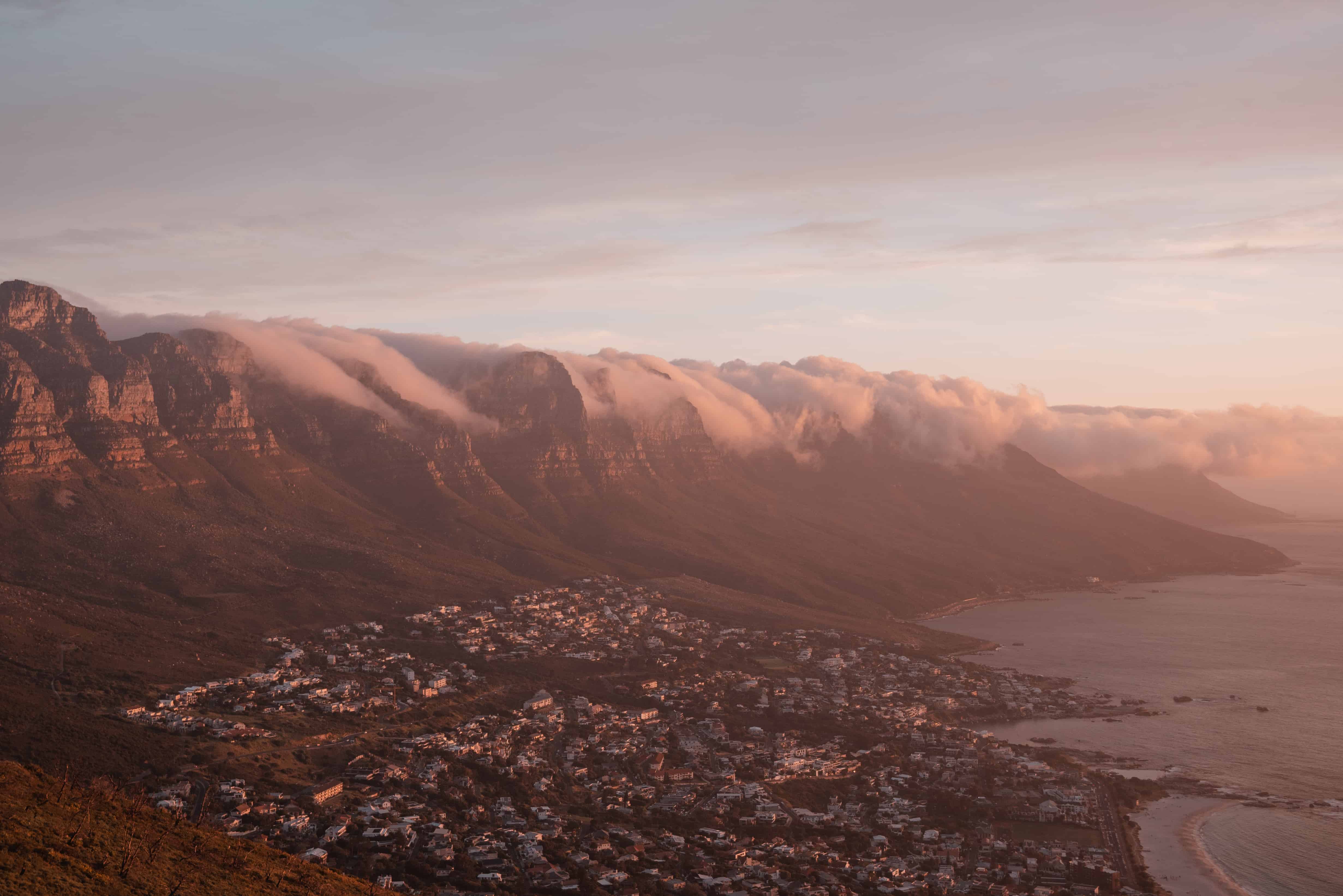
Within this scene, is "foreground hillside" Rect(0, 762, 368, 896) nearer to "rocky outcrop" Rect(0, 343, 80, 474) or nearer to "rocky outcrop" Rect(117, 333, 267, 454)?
"rocky outcrop" Rect(0, 343, 80, 474)

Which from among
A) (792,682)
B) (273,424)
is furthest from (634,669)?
(273,424)

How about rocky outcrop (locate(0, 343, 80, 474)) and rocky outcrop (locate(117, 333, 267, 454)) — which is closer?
rocky outcrop (locate(0, 343, 80, 474))

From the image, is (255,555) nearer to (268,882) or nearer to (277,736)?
(277,736)

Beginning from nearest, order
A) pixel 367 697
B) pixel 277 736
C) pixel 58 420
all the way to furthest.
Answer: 1. pixel 277 736
2. pixel 367 697
3. pixel 58 420

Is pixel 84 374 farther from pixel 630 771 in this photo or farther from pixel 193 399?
pixel 630 771

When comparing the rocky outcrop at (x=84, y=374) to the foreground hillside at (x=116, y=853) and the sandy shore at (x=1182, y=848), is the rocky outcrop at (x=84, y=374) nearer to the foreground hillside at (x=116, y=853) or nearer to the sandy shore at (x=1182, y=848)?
the foreground hillside at (x=116, y=853)

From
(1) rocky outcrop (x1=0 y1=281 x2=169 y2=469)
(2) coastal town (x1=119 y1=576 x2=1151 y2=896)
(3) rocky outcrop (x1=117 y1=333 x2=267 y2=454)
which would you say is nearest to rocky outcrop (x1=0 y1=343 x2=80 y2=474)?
(1) rocky outcrop (x1=0 y1=281 x2=169 y2=469)
